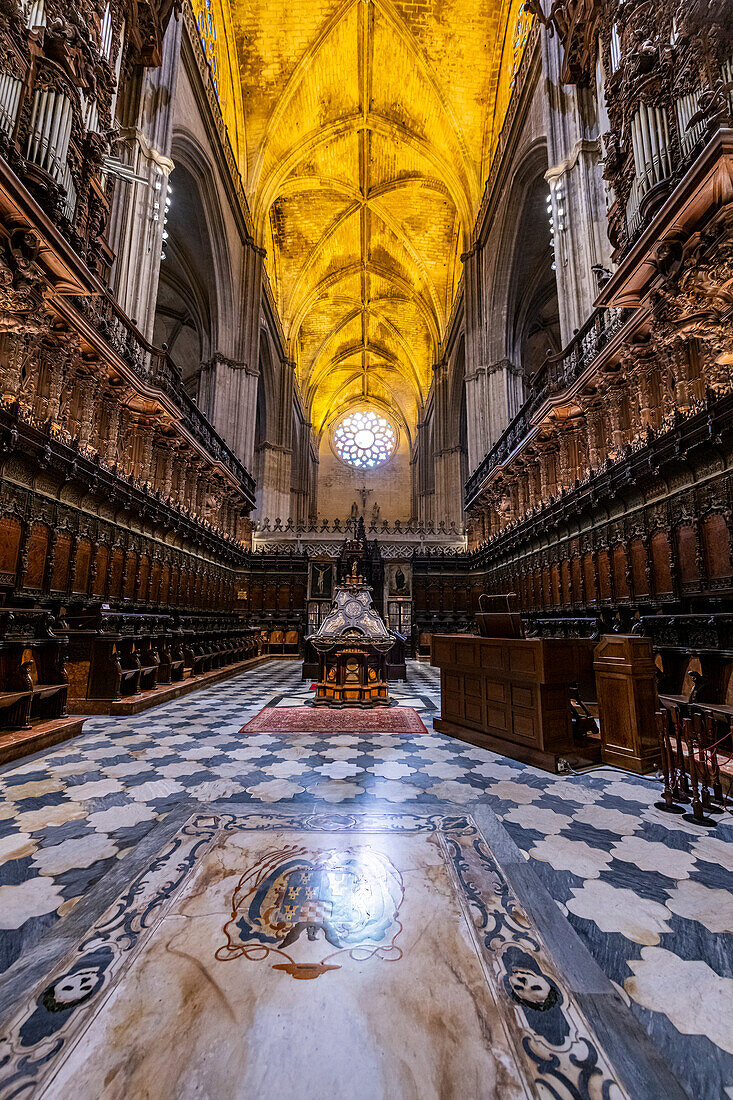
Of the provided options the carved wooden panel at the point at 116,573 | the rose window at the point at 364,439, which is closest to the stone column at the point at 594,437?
the carved wooden panel at the point at 116,573

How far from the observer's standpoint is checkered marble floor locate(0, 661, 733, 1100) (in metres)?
1.38

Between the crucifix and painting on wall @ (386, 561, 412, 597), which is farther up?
the crucifix

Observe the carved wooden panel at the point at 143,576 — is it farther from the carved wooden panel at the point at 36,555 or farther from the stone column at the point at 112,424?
the carved wooden panel at the point at 36,555

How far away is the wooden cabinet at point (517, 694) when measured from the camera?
3490 mm

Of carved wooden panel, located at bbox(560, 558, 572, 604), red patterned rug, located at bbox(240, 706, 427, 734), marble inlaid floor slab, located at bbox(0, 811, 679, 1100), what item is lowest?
red patterned rug, located at bbox(240, 706, 427, 734)

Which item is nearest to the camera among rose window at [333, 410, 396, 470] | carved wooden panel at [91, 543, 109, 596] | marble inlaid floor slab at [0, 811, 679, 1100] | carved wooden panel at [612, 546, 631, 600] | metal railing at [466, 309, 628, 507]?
marble inlaid floor slab at [0, 811, 679, 1100]

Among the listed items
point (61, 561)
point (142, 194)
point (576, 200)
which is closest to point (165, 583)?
point (61, 561)

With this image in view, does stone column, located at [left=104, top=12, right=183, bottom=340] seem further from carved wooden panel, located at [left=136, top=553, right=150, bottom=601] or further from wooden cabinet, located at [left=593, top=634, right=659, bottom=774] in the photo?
wooden cabinet, located at [left=593, top=634, right=659, bottom=774]

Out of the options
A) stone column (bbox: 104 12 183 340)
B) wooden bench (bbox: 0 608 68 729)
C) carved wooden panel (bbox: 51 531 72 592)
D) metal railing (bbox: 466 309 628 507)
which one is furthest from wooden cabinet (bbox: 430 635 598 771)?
stone column (bbox: 104 12 183 340)

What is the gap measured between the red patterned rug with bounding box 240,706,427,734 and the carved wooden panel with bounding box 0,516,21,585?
12.9 feet

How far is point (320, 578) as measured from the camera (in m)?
16.7

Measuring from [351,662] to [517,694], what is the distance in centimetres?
313

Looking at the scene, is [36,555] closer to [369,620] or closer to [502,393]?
[369,620]

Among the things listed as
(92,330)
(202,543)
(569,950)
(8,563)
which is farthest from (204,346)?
(569,950)
